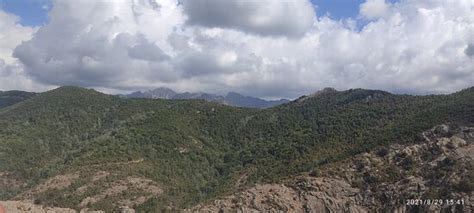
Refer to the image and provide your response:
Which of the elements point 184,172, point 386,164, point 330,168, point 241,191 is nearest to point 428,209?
point 386,164

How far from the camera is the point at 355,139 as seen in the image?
153625 mm

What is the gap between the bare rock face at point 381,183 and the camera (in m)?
106

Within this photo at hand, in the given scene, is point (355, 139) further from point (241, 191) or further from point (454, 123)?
point (241, 191)

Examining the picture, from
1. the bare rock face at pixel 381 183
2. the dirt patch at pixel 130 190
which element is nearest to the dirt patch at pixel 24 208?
the dirt patch at pixel 130 190

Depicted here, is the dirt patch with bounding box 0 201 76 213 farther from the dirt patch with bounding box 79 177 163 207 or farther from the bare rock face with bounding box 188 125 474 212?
the bare rock face with bounding box 188 125 474 212

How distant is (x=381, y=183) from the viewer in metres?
114

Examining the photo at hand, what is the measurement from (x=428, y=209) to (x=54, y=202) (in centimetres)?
11486
